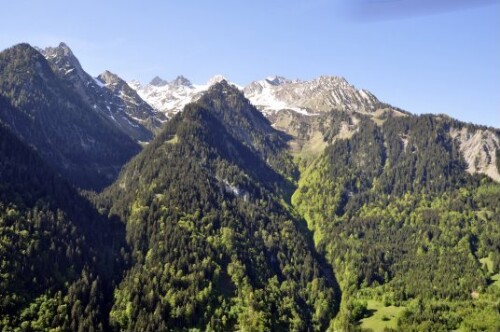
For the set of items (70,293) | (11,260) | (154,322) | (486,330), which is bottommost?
(486,330)

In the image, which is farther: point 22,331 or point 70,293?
point 70,293

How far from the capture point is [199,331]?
19550 cm

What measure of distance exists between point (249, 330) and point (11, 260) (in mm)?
95480

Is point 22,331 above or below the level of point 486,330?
above

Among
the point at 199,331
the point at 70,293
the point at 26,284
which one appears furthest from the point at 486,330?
the point at 26,284

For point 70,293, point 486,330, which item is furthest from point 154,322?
point 486,330

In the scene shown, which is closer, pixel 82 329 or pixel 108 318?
pixel 82 329

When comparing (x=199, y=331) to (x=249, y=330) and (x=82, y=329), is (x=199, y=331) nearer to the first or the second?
(x=249, y=330)

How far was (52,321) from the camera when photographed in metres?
178

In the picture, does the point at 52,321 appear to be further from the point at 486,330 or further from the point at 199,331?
the point at 486,330

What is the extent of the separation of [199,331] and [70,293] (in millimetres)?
50949

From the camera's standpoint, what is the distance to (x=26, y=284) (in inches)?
7421

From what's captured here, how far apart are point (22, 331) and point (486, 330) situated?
17187cm

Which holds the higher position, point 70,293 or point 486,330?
point 70,293
